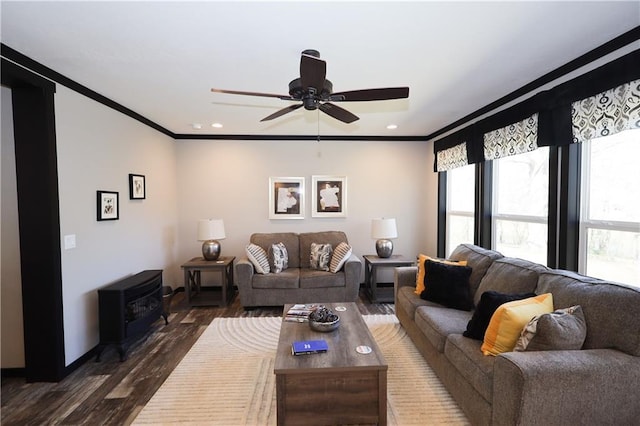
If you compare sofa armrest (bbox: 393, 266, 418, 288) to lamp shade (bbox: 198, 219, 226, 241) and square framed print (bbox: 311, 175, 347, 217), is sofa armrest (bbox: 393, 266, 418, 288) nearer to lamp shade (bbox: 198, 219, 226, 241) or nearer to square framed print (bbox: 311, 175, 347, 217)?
square framed print (bbox: 311, 175, 347, 217)

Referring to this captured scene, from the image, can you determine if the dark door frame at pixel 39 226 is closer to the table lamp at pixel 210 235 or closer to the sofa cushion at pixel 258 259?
the table lamp at pixel 210 235

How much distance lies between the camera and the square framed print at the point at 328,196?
4980 mm

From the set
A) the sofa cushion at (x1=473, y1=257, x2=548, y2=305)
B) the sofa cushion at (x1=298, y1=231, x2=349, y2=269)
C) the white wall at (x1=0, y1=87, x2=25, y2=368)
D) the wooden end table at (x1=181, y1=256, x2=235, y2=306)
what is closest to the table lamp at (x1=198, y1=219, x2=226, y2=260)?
the wooden end table at (x1=181, y1=256, x2=235, y2=306)

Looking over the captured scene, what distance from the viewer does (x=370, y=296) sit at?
454 centimetres

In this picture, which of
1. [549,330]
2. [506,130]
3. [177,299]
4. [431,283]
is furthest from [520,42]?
[177,299]

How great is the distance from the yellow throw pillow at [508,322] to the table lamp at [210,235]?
139 inches

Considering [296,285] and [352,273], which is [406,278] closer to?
[352,273]

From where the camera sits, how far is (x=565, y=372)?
1.49 m

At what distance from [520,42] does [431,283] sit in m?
2.09

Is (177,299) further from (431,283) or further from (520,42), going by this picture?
(520,42)

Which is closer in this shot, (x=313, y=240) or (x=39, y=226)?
(x=39, y=226)

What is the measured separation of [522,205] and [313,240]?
9.05ft

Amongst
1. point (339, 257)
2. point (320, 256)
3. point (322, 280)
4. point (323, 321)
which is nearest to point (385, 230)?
point (339, 257)

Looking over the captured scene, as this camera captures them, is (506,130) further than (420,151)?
No
